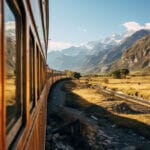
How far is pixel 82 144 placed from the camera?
21.0 metres

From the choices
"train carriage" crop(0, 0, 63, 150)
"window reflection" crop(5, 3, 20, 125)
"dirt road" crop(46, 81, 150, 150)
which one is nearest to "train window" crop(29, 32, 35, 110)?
"train carriage" crop(0, 0, 63, 150)

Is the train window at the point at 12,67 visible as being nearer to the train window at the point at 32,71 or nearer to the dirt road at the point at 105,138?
the train window at the point at 32,71

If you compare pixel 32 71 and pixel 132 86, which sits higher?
pixel 32 71

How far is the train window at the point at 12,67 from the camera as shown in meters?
2.52

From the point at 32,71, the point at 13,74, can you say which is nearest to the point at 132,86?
the point at 32,71

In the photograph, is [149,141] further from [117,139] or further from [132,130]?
[132,130]

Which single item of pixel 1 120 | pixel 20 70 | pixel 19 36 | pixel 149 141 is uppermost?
pixel 19 36

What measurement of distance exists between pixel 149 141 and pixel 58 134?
6203 mm

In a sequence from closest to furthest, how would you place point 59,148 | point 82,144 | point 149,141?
point 59,148 → point 82,144 → point 149,141

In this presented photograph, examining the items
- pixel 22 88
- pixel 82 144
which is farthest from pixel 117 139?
pixel 22 88

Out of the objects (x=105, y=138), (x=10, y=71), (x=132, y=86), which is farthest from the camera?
(x=132, y=86)

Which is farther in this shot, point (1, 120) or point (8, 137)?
point (8, 137)

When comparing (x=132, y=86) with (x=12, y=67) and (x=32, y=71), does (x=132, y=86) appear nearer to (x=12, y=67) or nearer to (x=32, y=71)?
(x=32, y=71)

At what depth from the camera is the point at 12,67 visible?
9.11 feet
